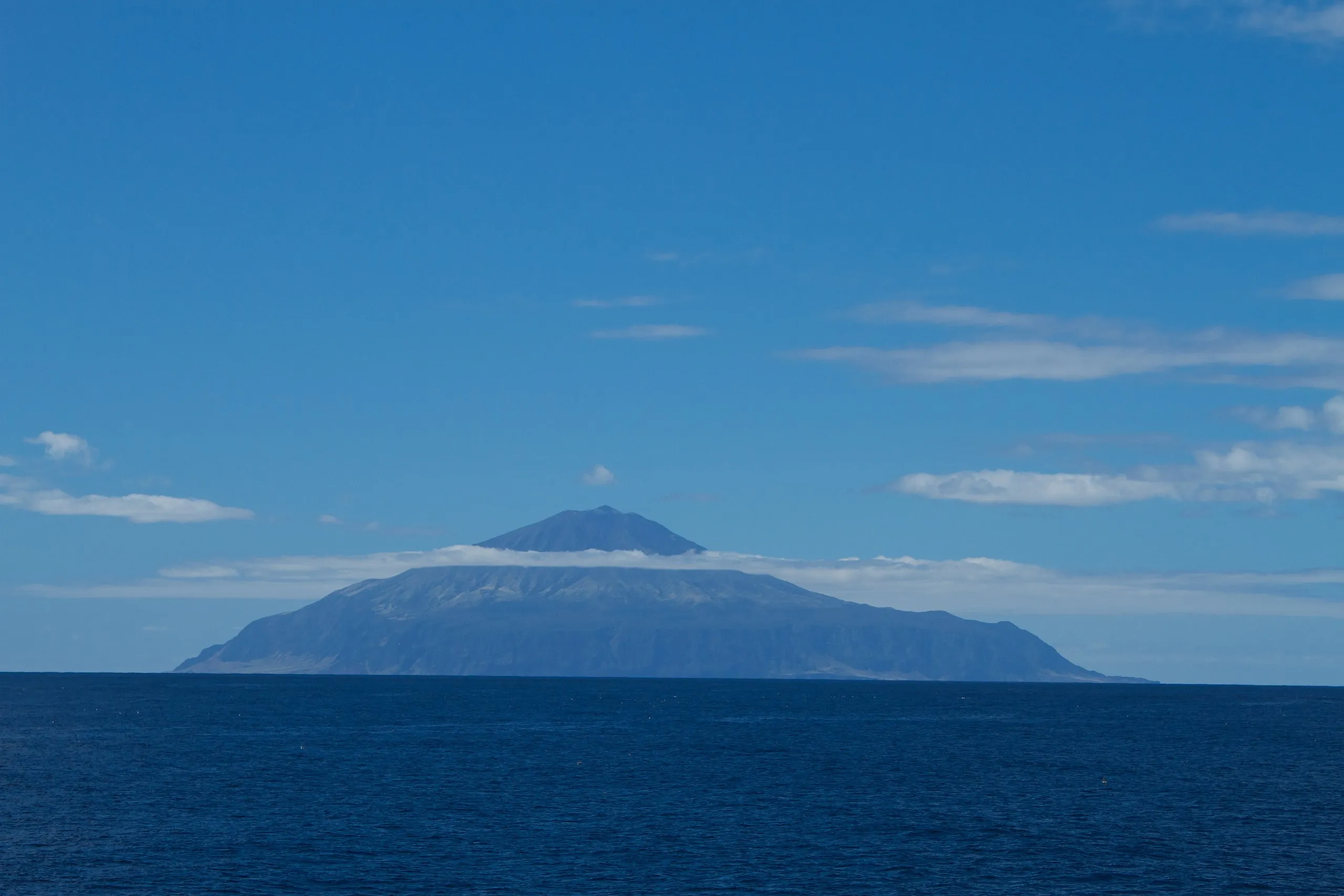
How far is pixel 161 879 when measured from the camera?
80062 millimetres

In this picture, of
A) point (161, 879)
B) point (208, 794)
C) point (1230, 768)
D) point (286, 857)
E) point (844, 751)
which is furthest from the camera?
point (844, 751)

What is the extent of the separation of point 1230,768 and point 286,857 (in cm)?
11023

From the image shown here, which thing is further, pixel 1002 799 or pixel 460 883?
pixel 1002 799

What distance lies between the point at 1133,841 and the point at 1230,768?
6523 centimetres

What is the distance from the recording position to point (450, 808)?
11112 centimetres

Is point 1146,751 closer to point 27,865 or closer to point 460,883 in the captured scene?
point 460,883

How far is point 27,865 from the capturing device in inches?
3312

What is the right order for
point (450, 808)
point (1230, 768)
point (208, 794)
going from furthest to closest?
point (1230, 768) < point (208, 794) < point (450, 808)

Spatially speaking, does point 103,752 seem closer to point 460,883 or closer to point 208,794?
point 208,794

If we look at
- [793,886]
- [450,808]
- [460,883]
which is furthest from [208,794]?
[793,886]

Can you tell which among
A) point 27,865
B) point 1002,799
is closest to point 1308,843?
point 1002,799

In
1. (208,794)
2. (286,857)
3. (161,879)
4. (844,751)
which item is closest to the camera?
(161,879)

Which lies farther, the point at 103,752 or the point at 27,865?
the point at 103,752

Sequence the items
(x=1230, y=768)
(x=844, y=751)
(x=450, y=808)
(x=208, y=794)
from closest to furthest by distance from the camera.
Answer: (x=450, y=808), (x=208, y=794), (x=1230, y=768), (x=844, y=751)
